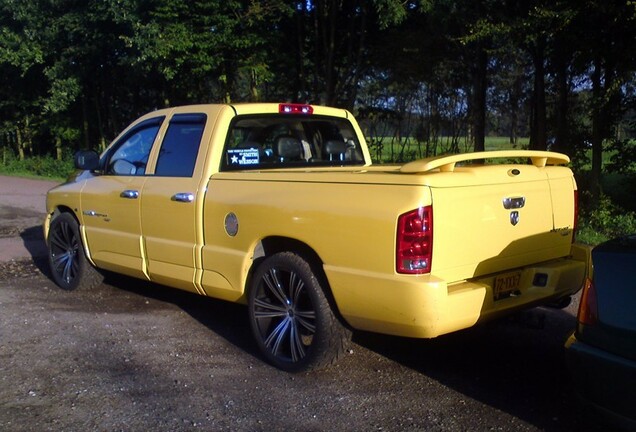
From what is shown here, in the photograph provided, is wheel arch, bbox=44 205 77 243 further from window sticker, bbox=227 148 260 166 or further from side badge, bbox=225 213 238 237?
side badge, bbox=225 213 238 237

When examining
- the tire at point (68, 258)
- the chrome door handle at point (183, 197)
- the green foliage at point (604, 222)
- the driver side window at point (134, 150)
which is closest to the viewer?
the chrome door handle at point (183, 197)

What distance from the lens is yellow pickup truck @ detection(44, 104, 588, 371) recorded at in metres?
4.14

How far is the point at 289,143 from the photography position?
6266mm

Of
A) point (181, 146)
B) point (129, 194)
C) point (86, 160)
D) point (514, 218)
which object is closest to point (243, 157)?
point (181, 146)

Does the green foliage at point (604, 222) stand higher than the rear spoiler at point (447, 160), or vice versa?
the rear spoiler at point (447, 160)

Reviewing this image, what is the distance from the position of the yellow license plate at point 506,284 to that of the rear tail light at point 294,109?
2614mm

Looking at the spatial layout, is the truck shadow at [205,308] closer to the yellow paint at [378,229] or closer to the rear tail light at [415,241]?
the yellow paint at [378,229]

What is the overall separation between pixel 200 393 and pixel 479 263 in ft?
6.59

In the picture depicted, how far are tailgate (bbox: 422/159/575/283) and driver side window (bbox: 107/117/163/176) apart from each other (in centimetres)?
313

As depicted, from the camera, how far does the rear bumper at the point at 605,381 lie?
3.24 meters

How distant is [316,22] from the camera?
17453 mm

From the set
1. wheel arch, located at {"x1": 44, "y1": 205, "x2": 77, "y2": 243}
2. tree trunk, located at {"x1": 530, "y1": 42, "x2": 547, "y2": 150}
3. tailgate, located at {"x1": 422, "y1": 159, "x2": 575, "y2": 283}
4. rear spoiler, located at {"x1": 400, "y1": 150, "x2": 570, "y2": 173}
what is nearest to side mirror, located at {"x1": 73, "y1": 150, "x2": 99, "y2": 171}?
wheel arch, located at {"x1": 44, "y1": 205, "x2": 77, "y2": 243}

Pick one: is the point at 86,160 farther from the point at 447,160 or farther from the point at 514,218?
the point at 514,218

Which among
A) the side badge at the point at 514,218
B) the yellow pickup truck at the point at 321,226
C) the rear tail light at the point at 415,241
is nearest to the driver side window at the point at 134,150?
the yellow pickup truck at the point at 321,226
